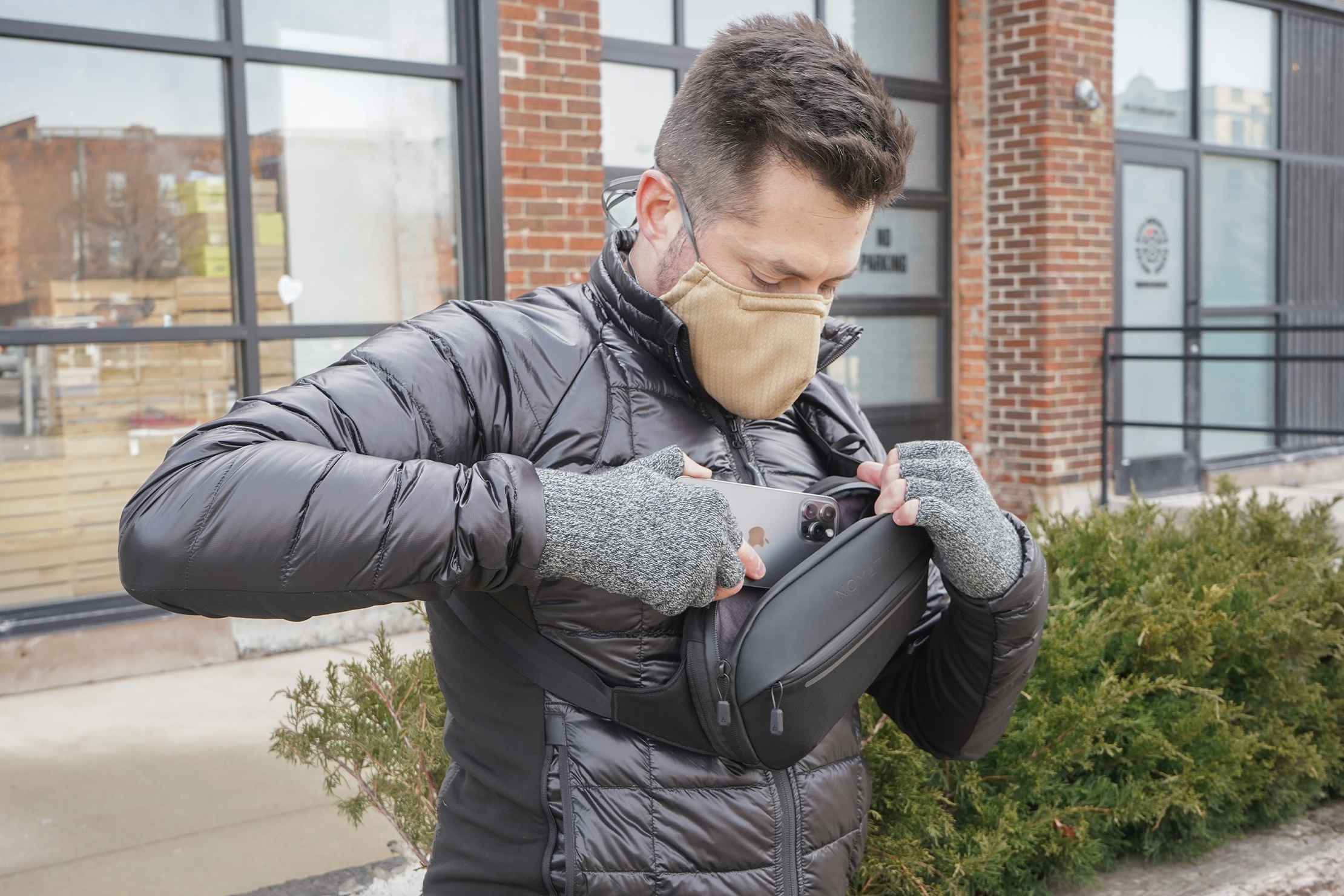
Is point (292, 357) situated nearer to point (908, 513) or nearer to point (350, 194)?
point (350, 194)

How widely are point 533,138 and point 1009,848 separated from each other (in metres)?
4.40

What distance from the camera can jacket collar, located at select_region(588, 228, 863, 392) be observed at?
1521 mm

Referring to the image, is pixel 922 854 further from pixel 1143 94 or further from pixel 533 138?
pixel 1143 94

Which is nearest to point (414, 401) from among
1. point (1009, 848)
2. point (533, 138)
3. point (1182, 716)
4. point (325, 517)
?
point (325, 517)

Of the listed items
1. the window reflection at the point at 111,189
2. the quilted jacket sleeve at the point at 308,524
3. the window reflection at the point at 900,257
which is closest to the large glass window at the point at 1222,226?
the window reflection at the point at 900,257

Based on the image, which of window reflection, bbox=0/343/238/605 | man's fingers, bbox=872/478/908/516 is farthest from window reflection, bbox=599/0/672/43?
man's fingers, bbox=872/478/908/516

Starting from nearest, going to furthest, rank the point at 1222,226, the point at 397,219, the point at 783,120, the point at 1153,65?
the point at 783,120
the point at 397,219
the point at 1153,65
the point at 1222,226

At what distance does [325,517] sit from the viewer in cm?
117

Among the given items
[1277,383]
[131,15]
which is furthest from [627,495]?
[1277,383]

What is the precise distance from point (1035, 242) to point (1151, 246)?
1.61 metres

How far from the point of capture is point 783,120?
1.43m

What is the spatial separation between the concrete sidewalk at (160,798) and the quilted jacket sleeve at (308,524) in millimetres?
2271

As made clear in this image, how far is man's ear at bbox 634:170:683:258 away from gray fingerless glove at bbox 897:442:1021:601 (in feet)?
1.37

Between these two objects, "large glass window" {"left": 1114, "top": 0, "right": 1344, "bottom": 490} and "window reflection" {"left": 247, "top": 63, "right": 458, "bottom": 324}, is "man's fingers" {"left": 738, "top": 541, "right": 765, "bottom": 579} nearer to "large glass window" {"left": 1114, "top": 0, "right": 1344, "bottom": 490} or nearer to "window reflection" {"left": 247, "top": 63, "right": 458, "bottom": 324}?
"window reflection" {"left": 247, "top": 63, "right": 458, "bottom": 324}
